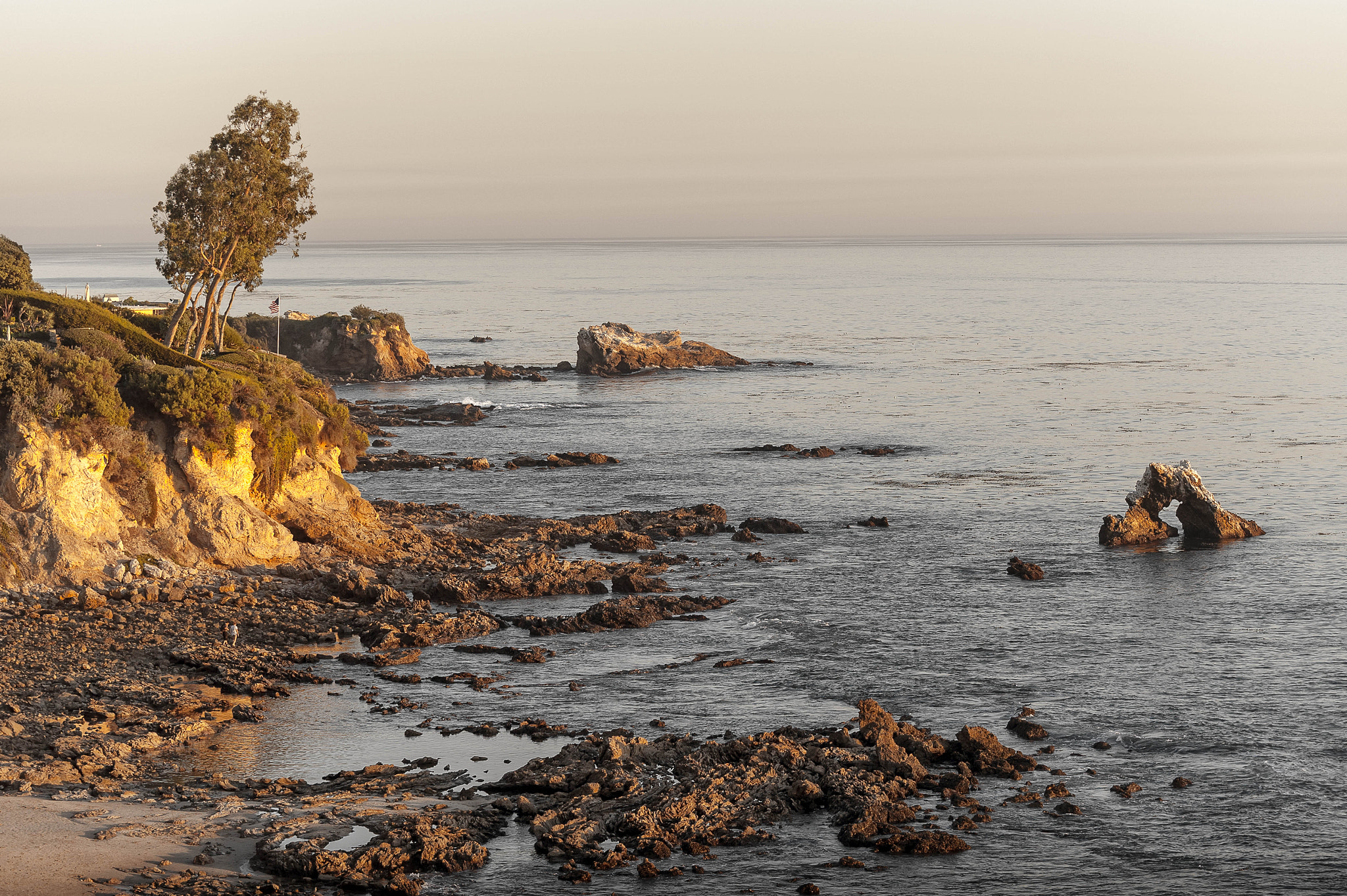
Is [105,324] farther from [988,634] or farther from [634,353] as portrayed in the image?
[634,353]

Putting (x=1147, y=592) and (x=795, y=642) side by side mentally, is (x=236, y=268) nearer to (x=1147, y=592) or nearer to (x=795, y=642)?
(x=795, y=642)

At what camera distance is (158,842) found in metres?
32.1

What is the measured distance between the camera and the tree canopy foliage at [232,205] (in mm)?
73562

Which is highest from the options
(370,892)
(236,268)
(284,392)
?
(236,268)

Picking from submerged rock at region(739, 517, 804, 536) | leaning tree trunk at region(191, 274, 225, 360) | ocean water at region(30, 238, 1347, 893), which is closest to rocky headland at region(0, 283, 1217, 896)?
submerged rock at region(739, 517, 804, 536)

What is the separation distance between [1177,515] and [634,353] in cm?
10057

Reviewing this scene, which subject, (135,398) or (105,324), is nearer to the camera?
(135,398)

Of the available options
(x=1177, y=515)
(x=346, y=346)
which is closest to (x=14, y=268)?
(x=1177, y=515)

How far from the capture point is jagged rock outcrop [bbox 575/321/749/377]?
16550cm

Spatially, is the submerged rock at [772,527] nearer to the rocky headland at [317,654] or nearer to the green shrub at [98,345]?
the rocky headland at [317,654]

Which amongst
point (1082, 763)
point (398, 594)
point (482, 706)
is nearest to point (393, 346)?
point (398, 594)

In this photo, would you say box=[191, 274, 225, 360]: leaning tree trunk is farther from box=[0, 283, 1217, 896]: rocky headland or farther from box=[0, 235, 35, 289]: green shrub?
box=[0, 235, 35, 289]: green shrub

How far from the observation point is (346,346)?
521 feet

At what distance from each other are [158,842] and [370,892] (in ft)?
18.6
